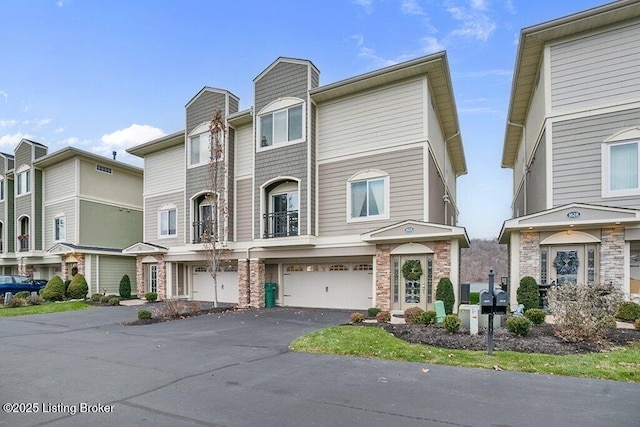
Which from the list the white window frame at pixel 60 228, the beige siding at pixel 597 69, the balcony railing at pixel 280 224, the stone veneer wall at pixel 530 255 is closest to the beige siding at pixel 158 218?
the balcony railing at pixel 280 224

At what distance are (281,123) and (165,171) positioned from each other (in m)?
8.79

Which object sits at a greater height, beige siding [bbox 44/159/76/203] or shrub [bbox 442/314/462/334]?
beige siding [bbox 44/159/76/203]

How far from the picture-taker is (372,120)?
15430mm

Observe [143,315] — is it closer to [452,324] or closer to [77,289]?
[452,324]

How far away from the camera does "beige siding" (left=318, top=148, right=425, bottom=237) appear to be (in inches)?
564

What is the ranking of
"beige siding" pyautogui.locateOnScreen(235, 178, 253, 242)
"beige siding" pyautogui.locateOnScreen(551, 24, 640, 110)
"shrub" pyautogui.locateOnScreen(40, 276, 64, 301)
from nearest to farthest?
"beige siding" pyautogui.locateOnScreen(551, 24, 640, 110) < "beige siding" pyautogui.locateOnScreen(235, 178, 253, 242) < "shrub" pyautogui.locateOnScreen(40, 276, 64, 301)

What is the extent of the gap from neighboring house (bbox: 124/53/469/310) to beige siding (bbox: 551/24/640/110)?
374 cm

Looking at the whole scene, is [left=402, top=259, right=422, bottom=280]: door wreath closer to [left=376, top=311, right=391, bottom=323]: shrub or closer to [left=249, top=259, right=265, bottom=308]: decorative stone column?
[left=376, top=311, right=391, bottom=323]: shrub

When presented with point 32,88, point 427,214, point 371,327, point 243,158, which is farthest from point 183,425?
point 32,88

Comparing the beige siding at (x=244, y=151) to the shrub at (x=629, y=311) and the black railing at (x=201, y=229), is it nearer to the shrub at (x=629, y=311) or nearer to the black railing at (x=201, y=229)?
the black railing at (x=201, y=229)

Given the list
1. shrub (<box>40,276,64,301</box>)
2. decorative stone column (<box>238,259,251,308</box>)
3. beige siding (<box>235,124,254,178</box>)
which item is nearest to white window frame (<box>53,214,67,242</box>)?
shrub (<box>40,276,64,301</box>)

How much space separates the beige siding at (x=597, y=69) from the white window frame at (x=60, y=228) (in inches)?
1075

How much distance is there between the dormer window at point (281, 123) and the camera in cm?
1648

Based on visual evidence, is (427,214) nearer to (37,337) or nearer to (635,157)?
(635,157)
